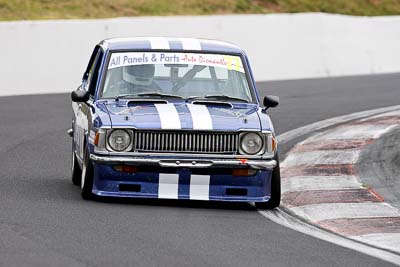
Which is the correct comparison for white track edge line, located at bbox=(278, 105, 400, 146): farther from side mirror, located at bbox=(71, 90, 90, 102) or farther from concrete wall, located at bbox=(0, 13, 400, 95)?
concrete wall, located at bbox=(0, 13, 400, 95)

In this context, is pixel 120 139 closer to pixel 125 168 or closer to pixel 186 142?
pixel 125 168

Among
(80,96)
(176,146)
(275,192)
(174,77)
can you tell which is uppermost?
(174,77)

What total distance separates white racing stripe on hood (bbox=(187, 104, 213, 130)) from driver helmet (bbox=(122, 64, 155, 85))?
0.68 meters

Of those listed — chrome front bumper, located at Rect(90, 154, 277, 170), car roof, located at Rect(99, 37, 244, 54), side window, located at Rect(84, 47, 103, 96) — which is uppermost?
car roof, located at Rect(99, 37, 244, 54)

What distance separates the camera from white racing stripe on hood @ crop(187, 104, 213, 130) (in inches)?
452

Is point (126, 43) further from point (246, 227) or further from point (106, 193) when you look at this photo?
point (246, 227)

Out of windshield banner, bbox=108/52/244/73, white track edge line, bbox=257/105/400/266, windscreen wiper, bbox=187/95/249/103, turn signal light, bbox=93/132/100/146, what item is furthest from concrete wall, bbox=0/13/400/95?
white track edge line, bbox=257/105/400/266

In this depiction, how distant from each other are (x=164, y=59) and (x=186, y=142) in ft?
4.55

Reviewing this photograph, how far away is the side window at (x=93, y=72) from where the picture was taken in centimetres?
1278

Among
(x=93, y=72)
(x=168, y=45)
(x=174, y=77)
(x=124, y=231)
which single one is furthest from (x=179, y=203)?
(x=124, y=231)

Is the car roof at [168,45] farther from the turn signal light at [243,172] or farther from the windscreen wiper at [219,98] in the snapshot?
the turn signal light at [243,172]

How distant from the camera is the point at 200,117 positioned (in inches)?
458

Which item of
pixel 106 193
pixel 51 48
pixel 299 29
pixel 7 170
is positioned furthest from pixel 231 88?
pixel 299 29

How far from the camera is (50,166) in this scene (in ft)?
47.5
